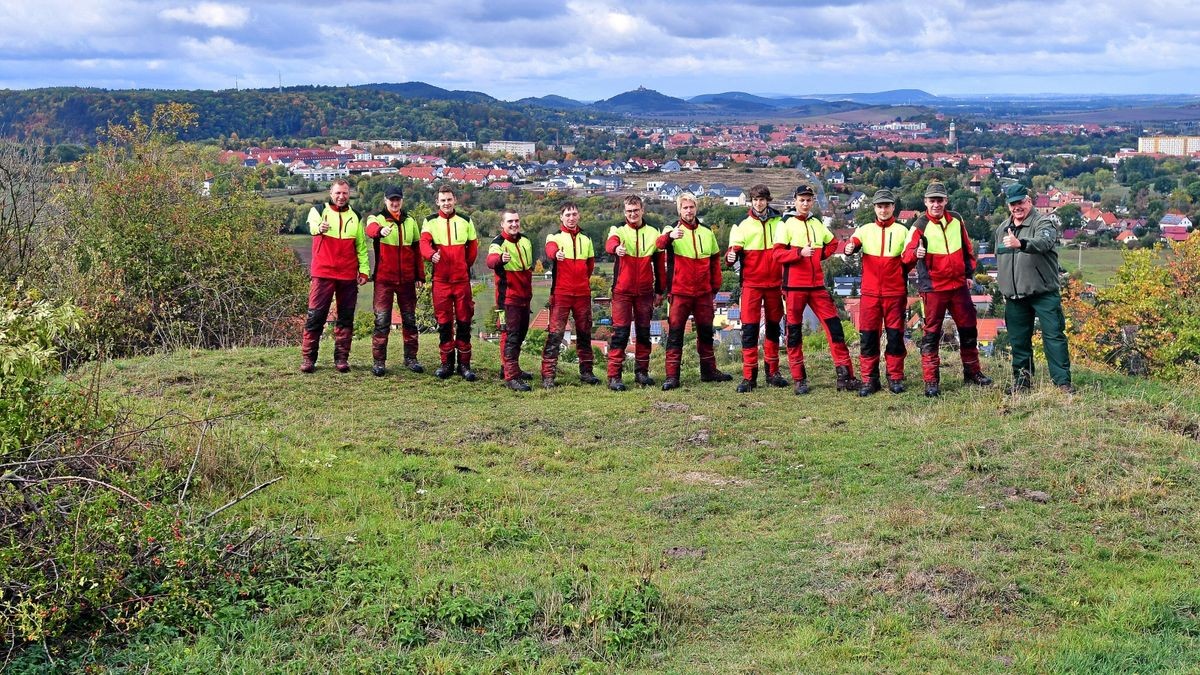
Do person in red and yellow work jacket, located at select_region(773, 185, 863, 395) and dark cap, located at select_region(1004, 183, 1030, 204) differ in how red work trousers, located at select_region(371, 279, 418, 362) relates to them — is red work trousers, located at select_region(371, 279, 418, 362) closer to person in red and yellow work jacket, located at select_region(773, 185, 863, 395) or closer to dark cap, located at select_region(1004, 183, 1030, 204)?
person in red and yellow work jacket, located at select_region(773, 185, 863, 395)

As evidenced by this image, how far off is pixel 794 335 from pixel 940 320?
63.5 inches

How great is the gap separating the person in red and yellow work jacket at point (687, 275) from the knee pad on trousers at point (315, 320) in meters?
3.99

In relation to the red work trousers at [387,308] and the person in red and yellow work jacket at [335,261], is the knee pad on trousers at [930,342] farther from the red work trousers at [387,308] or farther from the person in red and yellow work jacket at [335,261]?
the person in red and yellow work jacket at [335,261]

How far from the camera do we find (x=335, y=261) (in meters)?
12.0

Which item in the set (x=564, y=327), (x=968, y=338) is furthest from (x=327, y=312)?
(x=968, y=338)

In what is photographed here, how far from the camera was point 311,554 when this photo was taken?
6.84 metres

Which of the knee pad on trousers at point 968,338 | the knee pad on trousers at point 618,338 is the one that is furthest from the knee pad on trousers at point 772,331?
the knee pad on trousers at point 968,338

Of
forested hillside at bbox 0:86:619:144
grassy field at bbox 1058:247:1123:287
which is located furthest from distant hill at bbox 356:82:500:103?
grassy field at bbox 1058:247:1123:287

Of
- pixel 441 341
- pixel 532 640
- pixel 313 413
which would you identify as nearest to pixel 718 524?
pixel 532 640

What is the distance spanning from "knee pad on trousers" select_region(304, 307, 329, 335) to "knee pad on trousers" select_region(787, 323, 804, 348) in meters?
5.37

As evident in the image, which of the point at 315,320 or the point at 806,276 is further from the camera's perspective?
the point at 315,320

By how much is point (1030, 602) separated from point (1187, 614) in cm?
81

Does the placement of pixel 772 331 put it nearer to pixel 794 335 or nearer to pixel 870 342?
pixel 794 335

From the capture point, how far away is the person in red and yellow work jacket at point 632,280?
1180 centimetres
